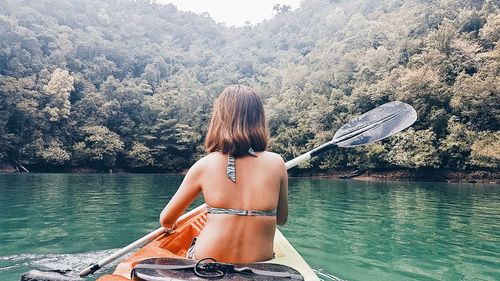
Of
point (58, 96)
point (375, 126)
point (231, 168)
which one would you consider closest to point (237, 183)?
point (231, 168)

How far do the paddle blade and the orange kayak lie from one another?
123 centimetres

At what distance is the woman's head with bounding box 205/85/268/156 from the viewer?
1748 millimetres

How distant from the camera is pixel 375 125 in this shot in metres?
3.76

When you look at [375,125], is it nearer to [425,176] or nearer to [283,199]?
[283,199]

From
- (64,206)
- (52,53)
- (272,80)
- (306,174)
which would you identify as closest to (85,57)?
(52,53)

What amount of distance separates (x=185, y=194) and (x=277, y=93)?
3568 cm

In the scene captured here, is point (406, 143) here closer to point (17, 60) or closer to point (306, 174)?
point (306, 174)

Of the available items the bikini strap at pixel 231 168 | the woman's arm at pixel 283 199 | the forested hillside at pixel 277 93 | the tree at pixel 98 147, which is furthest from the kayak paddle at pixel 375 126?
the tree at pixel 98 147

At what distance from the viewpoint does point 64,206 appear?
870 centimetres

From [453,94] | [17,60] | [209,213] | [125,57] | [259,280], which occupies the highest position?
[125,57]

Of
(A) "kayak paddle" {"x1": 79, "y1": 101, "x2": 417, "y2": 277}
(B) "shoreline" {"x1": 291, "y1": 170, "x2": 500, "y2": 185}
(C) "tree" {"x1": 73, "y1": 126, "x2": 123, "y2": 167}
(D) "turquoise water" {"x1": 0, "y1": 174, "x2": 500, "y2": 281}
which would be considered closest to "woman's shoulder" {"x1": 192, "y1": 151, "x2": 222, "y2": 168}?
(D) "turquoise water" {"x1": 0, "y1": 174, "x2": 500, "y2": 281}

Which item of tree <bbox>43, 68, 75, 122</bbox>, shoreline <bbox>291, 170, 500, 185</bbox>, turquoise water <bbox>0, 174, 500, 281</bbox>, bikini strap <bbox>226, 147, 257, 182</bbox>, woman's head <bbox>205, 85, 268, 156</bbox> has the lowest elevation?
turquoise water <bbox>0, 174, 500, 281</bbox>

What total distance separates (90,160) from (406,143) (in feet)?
71.6

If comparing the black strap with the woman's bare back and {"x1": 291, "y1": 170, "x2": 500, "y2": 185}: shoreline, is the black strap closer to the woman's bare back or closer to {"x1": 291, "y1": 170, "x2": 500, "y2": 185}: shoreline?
the woman's bare back
